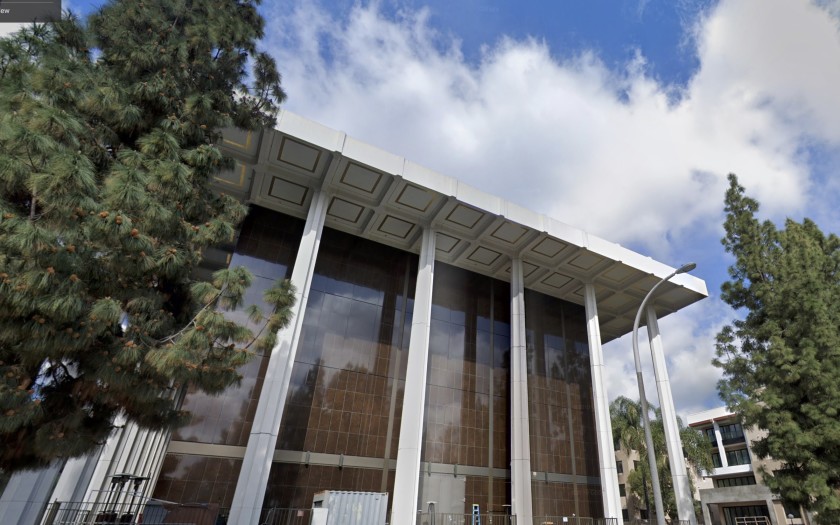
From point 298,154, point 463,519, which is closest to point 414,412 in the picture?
point 463,519

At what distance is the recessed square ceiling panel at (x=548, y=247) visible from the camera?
2266 cm

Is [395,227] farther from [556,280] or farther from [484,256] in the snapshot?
[556,280]

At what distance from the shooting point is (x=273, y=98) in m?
11.2

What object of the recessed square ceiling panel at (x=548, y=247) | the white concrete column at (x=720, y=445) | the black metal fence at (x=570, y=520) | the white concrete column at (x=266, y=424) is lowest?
the black metal fence at (x=570, y=520)

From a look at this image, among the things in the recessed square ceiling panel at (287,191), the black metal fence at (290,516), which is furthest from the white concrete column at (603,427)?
the recessed square ceiling panel at (287,191)

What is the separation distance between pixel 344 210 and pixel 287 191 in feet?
9.15

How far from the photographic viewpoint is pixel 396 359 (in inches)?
844

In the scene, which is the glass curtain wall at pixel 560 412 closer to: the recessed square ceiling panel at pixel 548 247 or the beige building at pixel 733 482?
the recessed square ceiling panel at pixel 548 247

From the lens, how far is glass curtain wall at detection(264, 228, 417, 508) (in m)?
18.0

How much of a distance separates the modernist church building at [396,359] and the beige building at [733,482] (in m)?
20.2

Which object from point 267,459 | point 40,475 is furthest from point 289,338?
point 40,475

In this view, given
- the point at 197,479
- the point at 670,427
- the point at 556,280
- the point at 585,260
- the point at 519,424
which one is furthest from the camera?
the point at 556,280

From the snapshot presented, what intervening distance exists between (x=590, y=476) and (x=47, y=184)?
26313mm

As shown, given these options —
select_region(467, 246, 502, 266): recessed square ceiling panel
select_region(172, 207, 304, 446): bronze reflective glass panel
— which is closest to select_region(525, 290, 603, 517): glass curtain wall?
select_region(467, 246, 502, 266): recessed square ceiling panel
